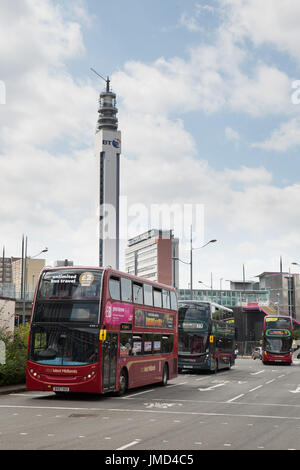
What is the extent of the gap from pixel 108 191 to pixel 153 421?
151877 mm

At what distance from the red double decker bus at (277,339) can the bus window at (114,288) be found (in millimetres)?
30846

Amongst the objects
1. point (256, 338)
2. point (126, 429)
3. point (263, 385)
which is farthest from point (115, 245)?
point (126, 429)

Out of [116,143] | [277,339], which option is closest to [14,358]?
[277,339]

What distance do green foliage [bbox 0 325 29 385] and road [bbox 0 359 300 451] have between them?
1583 millimetres

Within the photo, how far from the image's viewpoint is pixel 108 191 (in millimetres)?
164500

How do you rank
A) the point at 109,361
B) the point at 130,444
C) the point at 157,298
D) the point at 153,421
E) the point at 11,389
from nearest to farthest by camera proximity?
1. the point at 130,444
2. the point at 153,421
3. the point at 109,361
4. the point at 11,389
5. the point at 157,298

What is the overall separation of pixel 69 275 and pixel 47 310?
1.26 metres

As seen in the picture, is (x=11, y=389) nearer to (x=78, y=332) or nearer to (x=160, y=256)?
(x=78, y=332)

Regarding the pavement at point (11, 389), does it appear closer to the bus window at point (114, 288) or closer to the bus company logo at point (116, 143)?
the bus window at point (114, 288)

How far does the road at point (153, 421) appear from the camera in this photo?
10711 mm

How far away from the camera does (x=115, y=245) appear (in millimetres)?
168250

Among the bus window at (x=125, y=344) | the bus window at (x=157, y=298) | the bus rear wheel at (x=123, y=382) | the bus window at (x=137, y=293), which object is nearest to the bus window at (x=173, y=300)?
the bus window at (x=157, y=298)

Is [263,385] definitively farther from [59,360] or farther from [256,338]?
[256,338]
